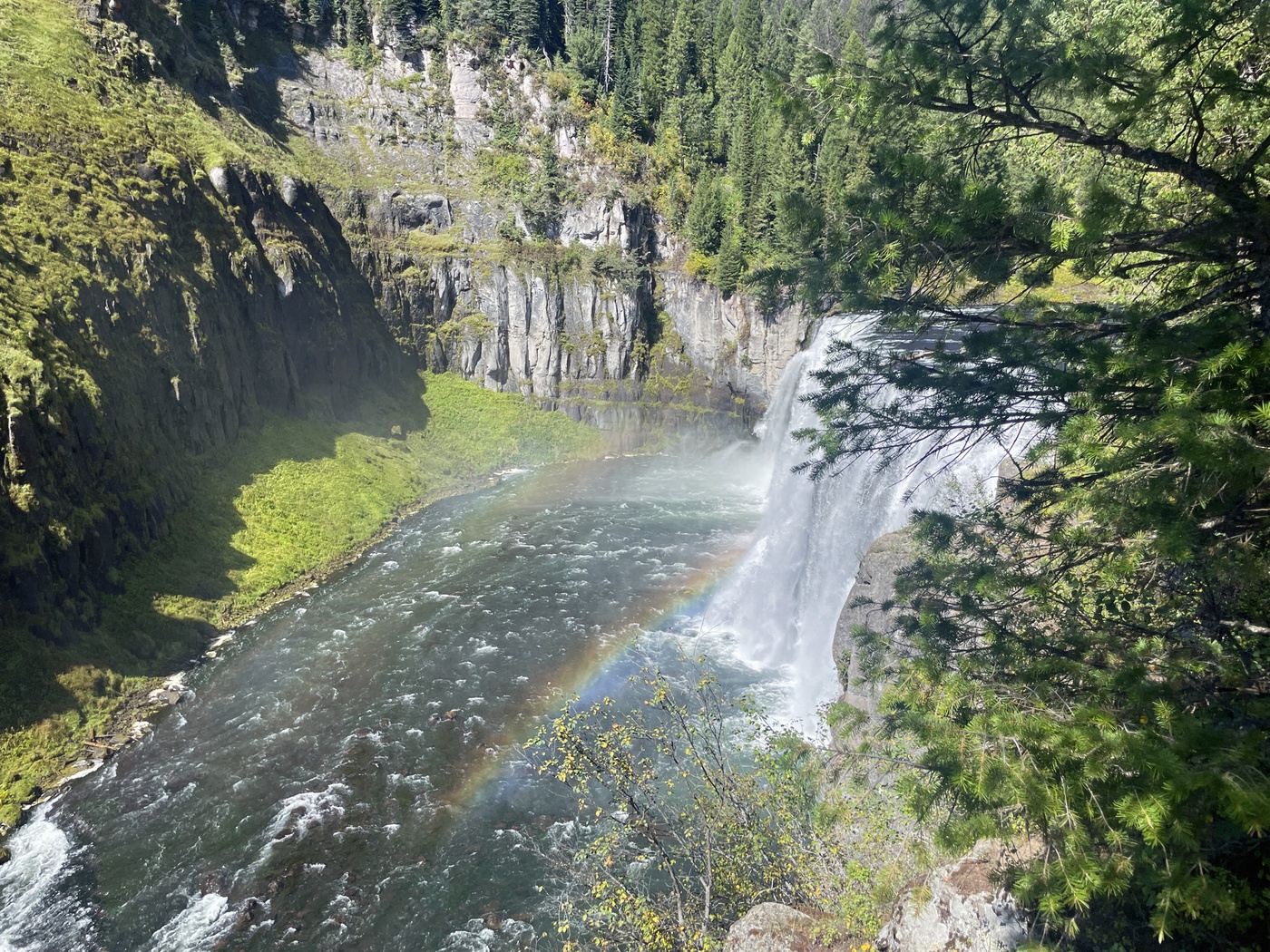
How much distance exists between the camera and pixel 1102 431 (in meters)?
5.40

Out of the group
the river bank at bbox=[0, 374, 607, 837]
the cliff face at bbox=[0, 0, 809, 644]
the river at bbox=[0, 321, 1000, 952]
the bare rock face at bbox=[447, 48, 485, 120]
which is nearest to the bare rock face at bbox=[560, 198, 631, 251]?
the cliff face at bbox=[0, 0, 809, 644]

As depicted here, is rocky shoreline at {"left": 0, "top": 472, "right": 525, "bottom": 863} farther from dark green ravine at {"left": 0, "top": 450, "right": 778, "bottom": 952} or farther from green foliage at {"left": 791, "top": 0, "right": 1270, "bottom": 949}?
green foliage at {"left": 791, "top": 0, "right": 1270, "bottom": 949}

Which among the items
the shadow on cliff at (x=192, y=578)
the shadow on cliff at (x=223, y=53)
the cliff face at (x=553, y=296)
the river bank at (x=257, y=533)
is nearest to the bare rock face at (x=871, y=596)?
the river bank at (x=257, y=533)

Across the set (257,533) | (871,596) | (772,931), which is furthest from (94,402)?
(772,931)

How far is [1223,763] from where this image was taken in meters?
3.47

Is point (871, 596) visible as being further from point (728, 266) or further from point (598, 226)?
point (598, 226)

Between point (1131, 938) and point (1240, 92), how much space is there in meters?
6.39

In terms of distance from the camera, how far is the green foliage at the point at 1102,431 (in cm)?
387

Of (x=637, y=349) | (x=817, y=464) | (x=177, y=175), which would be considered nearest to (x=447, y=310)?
(x=637, y=349)

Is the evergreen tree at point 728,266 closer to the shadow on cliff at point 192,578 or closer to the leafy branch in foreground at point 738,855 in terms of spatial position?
the shadow on cliff at point 192,578

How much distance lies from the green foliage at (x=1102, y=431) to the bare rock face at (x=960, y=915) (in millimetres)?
719

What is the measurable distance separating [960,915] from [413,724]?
14.8m

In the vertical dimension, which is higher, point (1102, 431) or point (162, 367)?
point (1102, 431)

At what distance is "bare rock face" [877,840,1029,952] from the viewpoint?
573 cm
